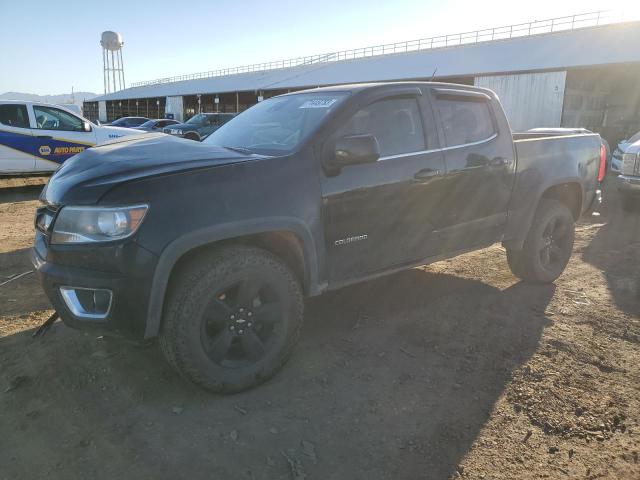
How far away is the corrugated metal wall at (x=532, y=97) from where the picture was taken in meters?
20.2

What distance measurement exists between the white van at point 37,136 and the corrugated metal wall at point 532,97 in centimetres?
1682

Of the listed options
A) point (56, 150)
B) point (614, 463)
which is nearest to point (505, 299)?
point (614, 463)

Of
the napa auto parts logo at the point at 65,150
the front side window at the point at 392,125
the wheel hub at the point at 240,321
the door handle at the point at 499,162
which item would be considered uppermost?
the front side window at the point at 392,125

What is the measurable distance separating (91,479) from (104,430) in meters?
0.38

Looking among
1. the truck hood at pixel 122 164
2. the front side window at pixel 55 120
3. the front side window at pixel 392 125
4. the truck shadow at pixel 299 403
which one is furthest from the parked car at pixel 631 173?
the front side window at pixel 55 120

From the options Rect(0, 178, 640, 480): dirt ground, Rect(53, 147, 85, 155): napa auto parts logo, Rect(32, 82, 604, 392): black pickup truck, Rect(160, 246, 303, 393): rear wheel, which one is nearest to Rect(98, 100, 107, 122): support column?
Rect(53, 147, 85, 155): napa auto parts logo

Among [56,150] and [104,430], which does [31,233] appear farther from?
[104,430]

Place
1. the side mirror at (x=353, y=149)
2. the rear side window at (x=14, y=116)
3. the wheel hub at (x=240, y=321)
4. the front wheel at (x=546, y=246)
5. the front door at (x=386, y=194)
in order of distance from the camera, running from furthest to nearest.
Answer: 1. the rear side window at (x=14, y=116)
2. the front wheel at (x=546, y=246)
3. the front door at (x=386, y=194)
4. the side mirror at (x=353, y=149)
5. the wheel hub at (x=240, y=321)

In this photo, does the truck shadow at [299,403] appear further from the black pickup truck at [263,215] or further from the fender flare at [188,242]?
the fender flare at [188,242]

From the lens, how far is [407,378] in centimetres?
312

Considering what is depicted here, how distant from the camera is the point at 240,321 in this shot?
9.41 ft

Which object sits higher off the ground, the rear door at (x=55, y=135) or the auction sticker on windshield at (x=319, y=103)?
the auction sticker on windshield at (x=319, y=103)

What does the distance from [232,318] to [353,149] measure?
1.26 m

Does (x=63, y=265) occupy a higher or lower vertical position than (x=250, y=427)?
higher
